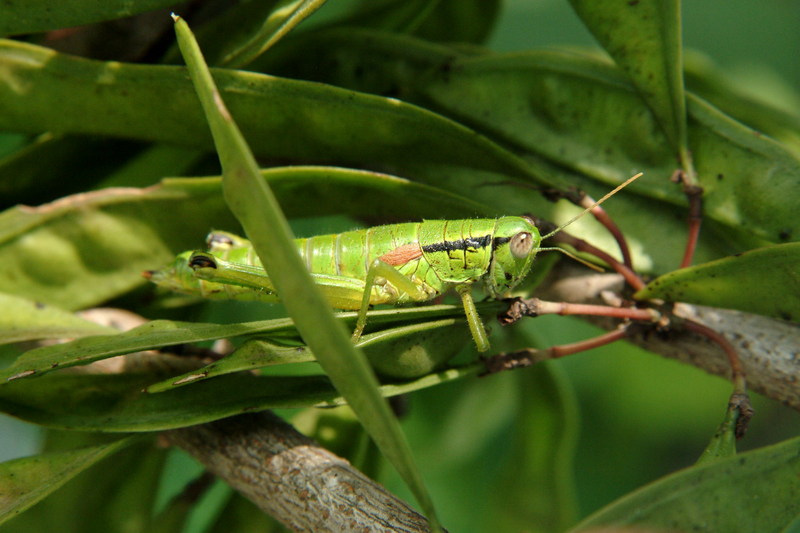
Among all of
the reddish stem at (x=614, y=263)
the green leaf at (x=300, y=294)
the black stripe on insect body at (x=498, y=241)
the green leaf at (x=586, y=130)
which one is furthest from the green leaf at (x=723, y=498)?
the black stripe on insect body at (x=498, y=241)

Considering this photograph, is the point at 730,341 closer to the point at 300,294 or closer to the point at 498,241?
the point at 498,241

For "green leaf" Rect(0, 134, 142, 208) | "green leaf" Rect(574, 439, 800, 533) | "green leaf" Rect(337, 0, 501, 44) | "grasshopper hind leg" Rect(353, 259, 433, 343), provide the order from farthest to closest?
"green leaf" Rect(337, 0, 501, 44), "green leaf" Rect(0, 134, 142, 208), "grasshopper hind leg" Rect(353, 259, 433, 343), "green leaf" Rect(574, 439, 800, 533)

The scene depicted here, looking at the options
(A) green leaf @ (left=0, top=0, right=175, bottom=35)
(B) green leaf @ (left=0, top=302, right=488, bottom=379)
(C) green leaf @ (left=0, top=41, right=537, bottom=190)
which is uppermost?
(A) green leaf @ (left=0, top=0, right=175, bottom=35)

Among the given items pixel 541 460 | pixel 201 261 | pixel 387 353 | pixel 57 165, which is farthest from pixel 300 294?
pixel 541 460

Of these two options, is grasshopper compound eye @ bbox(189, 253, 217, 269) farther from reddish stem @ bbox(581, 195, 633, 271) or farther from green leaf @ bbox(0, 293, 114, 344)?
reddish stem @ bbox(581, 195, 633, 271)

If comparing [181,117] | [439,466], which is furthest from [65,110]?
[439,466]

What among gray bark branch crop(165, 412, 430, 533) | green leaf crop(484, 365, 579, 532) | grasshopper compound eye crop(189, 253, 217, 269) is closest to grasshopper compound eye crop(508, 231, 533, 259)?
green leaf crop(484, 365, 579, 532)

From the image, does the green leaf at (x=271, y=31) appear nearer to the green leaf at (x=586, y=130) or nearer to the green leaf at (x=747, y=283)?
the green leaf at (x=586, y=130)

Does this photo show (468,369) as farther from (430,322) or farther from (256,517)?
(256,517)
